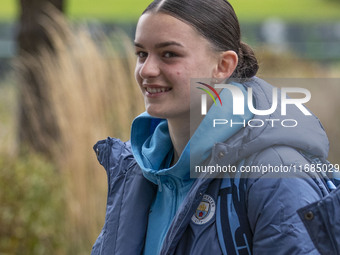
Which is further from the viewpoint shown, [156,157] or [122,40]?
[122,40]

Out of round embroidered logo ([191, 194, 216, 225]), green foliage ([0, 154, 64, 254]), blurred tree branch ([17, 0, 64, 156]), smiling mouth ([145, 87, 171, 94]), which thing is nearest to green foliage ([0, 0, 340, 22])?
blurred tree branch ([17, 0, 64, 156])

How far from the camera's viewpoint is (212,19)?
1.86m

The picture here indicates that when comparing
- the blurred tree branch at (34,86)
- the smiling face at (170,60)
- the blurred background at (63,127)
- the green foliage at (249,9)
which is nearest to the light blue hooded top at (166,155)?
the smiling face at (170,60)

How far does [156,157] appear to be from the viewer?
206 cm

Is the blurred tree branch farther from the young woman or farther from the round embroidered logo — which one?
the round embroidered logo

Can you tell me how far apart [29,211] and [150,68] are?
2.94 metres

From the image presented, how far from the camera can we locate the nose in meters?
1.83

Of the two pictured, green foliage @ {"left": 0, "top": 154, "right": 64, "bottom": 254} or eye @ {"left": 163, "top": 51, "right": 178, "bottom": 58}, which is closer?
eye @ {"left": 163, "top": 51, "right": 178, "bottom": 58}

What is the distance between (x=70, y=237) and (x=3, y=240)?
0.52 metres

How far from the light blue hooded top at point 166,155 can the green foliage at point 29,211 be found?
99.0 inches

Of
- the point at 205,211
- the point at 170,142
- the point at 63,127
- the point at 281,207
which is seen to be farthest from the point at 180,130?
the point at 63,127

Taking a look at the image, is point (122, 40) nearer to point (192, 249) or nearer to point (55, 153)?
point (55, 153)

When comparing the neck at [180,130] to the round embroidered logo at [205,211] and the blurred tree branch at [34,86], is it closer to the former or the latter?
the round embroidered logo at [205,211]

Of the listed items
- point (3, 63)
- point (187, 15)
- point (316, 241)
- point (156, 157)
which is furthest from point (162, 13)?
point (3, 63)
